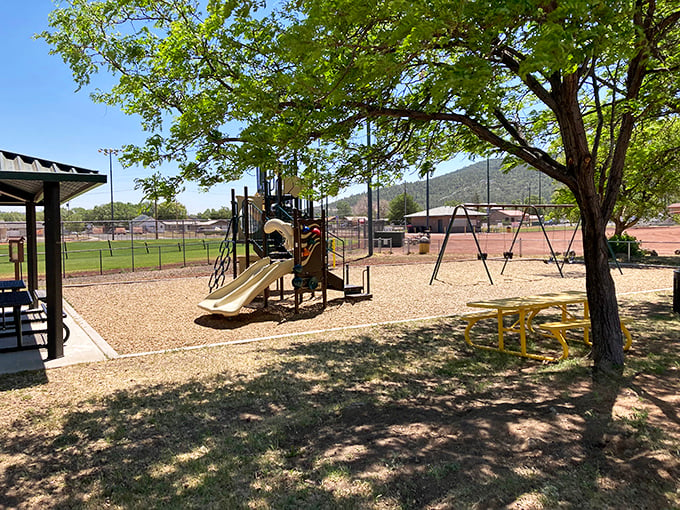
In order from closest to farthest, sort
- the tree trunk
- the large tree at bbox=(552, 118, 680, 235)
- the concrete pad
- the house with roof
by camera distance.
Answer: the tree trunk → the concrete pad → the large tree at bbox=(552, 118, 680, 235) → the house with roof

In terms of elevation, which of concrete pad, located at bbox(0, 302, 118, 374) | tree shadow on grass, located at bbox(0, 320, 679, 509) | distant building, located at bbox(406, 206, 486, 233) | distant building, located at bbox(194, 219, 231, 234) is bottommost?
tree shadow on grass, located at bbox(0, 320, 679, 509)

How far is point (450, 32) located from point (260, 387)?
13.0 feet

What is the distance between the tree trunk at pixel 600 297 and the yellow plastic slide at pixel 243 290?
20.1 ft

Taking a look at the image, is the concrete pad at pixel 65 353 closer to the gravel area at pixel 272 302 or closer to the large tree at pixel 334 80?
the gravel area at pixel 272 302

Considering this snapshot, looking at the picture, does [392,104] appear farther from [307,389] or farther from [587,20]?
[307,389]

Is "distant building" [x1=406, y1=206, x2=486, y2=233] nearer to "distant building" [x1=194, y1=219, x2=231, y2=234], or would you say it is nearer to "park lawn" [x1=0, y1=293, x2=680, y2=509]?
"distant building" [x1=194, y1=219, x2=231, y2=234]

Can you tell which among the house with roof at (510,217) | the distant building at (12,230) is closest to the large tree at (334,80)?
the house with roof at (510,217)

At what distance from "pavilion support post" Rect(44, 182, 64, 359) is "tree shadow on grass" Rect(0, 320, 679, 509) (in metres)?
1.99

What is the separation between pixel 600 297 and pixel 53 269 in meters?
6.76

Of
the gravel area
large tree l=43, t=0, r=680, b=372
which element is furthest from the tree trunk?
the gravel area

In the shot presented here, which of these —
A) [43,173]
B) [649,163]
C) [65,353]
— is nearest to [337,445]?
[43,173]

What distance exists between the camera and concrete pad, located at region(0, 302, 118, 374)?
6.11 meters

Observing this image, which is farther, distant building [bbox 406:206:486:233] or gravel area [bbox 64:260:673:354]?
distant building [bbox 406:206:486:233]

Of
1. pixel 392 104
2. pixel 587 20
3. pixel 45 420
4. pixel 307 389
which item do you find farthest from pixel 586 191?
pixel 45 420
